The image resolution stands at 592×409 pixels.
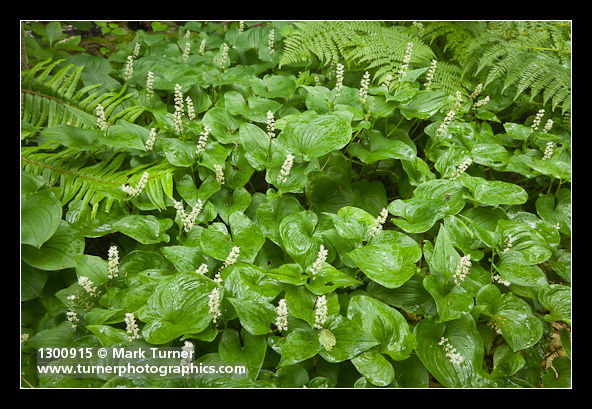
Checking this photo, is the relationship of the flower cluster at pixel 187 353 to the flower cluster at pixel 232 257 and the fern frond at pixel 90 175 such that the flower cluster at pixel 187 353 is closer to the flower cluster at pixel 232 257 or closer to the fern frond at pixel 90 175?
the flower cluster at pixel 232 257

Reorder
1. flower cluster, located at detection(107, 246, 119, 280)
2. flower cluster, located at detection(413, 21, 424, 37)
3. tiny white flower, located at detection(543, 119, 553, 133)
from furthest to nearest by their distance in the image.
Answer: flower cluster, located at detection(413, 21, 424, 37) → tiny white flower, located at detection(543, 119, 553, 133) → flower cluster, located at detection(107, 246, 119, 280)

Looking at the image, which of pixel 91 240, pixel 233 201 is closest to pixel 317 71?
pixel 233 201

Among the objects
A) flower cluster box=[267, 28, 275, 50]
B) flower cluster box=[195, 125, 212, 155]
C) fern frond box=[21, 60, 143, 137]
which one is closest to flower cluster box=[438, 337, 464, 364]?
flower cluster box=[195, 125, 212, 155]

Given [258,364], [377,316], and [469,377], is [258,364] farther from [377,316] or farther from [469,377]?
[469,377]

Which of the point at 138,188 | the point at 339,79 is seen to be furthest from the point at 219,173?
the point at 339,79

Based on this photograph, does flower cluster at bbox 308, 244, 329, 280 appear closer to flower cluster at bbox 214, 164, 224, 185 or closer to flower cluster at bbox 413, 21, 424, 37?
flower cluster at bbox 214, 164, 224, 185

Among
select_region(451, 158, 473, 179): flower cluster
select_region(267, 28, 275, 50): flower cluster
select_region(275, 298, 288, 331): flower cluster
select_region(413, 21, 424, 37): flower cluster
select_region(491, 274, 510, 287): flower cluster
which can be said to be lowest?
select_region(275, 298, 288, 331): flower cluster

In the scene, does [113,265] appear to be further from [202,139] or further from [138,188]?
[202,139]

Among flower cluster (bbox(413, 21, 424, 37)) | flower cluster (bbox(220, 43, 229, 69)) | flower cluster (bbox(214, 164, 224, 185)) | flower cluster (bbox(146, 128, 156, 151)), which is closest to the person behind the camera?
flower cluster (bbox(214, 164, 224, 185))
